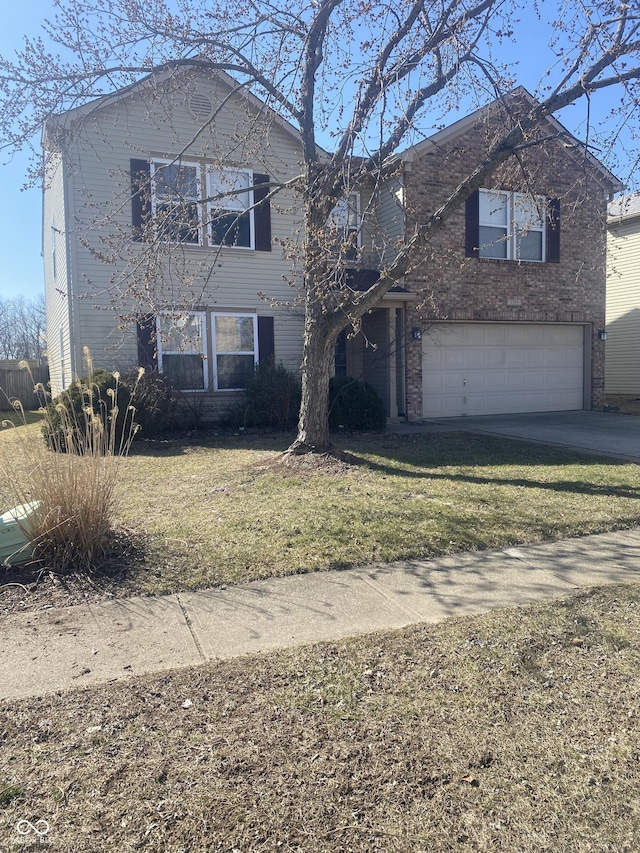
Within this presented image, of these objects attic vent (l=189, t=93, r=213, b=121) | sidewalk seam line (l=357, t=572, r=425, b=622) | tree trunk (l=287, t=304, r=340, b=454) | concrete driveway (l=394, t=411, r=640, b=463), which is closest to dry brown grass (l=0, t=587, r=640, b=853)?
sidewalk seam line (l=357, t=572, r=425, b=622)

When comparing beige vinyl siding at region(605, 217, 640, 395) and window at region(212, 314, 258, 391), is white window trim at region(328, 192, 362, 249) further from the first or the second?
beige vinyl siding at region(605, 217, 640, 395)

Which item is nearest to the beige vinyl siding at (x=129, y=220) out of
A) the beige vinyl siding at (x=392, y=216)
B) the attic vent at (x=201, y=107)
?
the attic vent at (x=201, y=107)

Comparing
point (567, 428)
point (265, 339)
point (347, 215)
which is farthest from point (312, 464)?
point (567, 428)

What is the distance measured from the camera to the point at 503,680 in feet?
10.6

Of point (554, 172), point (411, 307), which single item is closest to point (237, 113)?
point (411, 307)

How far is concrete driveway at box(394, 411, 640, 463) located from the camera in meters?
11.1

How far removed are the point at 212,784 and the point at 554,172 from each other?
1672 cm

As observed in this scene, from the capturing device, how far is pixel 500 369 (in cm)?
1622

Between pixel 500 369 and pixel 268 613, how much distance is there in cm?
1346

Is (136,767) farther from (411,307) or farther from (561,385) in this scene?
(561,385)

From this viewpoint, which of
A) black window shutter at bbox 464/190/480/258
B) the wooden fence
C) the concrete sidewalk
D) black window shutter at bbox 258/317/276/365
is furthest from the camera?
the wooden fence

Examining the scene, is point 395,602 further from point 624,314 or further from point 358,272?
point 624,314

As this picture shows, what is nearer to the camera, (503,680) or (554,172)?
(503,680)

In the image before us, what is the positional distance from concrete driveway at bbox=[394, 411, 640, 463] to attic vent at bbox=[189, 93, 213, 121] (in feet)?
27.2
